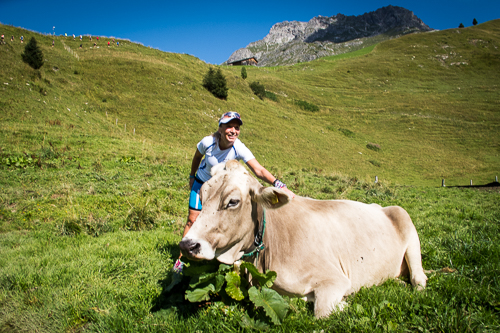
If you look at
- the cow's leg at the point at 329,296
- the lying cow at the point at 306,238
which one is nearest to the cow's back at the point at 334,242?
the lying cow at the point at 306,238

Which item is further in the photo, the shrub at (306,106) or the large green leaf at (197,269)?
the shrub at (306,106)

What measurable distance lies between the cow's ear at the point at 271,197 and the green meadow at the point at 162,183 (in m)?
1.11

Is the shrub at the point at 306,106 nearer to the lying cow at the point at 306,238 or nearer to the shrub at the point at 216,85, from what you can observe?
the shrub at the point at 216,85

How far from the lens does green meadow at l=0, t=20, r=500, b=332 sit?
292 cm

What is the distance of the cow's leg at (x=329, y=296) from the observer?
284 centimetres

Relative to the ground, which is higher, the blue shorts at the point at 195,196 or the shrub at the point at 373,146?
the blue shorts at the point at 195,196

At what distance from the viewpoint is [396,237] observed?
3936mm

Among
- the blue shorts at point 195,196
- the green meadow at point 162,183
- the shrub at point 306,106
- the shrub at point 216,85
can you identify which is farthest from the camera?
the shrub at point 306,106

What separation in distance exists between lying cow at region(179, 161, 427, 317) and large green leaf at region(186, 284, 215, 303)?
0.30 m

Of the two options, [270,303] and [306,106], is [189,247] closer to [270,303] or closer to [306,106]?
[270,303]

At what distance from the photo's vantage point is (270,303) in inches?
102

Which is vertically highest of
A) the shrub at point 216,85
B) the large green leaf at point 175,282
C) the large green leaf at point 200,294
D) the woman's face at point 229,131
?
the shrub at point 216,85

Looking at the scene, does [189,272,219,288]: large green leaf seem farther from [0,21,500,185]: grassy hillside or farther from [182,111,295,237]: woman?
[0,21,500,185]: grassy hillside

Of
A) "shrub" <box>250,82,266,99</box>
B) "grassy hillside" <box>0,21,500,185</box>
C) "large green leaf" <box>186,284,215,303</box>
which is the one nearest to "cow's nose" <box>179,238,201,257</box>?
"large green leaf" <box>186,284,215,303</box>
